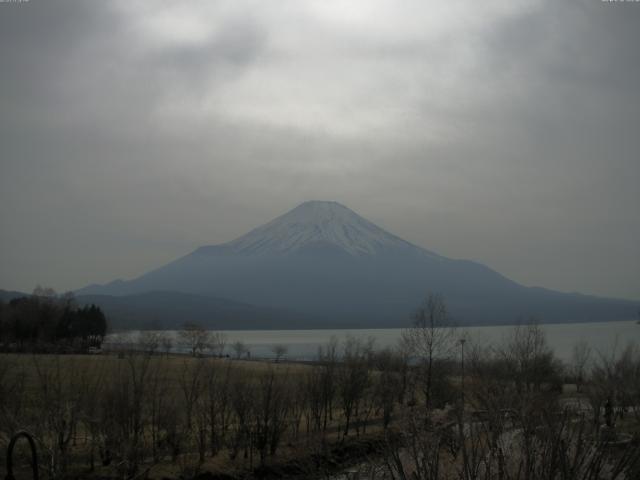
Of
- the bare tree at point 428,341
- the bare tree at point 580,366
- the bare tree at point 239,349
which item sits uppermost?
the bare tree at point 428,341

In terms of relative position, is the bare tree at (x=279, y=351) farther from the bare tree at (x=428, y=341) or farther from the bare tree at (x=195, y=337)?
the bare tree at (x=428, y=341)

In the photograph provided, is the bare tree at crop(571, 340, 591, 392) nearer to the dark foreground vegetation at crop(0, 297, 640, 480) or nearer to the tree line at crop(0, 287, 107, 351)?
the dark foreground vegetation at crop(0, 297, 640, 480)

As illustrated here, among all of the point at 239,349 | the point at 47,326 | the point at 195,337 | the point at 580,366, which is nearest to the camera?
A: the point at 580,366

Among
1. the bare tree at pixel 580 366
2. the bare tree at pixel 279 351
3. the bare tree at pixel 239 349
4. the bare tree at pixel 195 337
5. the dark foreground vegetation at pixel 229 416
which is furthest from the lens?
the bare tree at pixel 195 337

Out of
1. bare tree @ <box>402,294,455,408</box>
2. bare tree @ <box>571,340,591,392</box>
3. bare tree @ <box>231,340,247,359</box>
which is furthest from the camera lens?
bare tree @ <box>231,340,247,359</box>

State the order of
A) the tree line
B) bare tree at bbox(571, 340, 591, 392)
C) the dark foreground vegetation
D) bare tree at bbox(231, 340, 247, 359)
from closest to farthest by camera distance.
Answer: the dark foreground vegetation, bare tree at bbox(571, 340, 591, 392), the tree line, bare tree at bbox(231, 340, 247, 359)

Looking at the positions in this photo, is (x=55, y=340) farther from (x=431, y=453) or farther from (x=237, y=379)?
(x=431, y=453)

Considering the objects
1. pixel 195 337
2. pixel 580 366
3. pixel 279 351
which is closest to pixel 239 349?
pixel 279 351

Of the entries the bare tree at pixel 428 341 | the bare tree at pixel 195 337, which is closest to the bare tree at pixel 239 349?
the bare tree at pixel 195 337

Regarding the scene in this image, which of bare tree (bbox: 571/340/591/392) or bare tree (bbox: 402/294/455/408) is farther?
bare tree (bbox: 571/340/591/392)

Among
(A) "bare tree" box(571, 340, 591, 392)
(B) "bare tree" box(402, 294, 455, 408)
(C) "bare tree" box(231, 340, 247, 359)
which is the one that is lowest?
(C) "bare tree" box(231, 340, 247, 359)

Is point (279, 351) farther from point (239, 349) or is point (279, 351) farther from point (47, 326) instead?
point (47, 326)

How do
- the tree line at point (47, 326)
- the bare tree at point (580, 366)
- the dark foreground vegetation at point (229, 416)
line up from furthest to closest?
the tree line at point (47, 326) < the bare tree at point (580, 366) < the dark foreground vegetation at point (229, 416)

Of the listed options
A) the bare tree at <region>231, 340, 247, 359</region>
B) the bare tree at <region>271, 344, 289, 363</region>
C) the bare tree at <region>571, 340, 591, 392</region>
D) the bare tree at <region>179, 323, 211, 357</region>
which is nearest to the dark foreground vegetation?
the bare tree at <region>571, 340, 591, 392</region>
